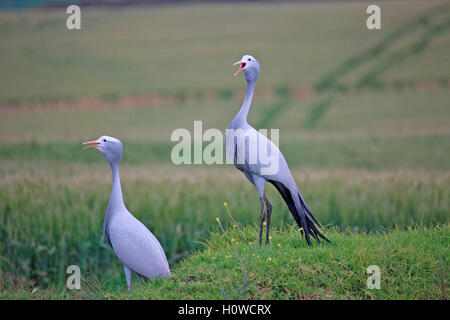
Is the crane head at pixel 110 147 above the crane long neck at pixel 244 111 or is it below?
below

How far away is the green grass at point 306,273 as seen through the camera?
20.9 ft

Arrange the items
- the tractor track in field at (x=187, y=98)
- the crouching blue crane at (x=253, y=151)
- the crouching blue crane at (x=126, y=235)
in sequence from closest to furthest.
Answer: the crouching blue crane at (x=126, y=235), the crouching blue crane at (x=253, y=151), the tractor track in field at (x=187, y=98)

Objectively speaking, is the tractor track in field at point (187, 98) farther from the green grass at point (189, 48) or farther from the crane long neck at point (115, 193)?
the crane long neck at point (115, 193)

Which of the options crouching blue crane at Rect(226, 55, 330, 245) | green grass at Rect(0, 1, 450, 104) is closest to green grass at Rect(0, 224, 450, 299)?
crouching blue crane at Rect(226, 55, 330, 245)

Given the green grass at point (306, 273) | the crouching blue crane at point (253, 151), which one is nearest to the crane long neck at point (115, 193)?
the green grass at point (306, 273)

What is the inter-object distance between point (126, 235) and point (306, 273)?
6.85 feet

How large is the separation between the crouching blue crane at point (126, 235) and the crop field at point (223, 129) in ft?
1.01

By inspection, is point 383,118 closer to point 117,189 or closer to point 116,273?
point 116,273

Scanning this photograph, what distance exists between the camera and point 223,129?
25.7 meters

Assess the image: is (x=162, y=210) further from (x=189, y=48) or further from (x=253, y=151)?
(x=189, y=48)

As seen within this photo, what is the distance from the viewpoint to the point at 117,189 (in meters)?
6.53

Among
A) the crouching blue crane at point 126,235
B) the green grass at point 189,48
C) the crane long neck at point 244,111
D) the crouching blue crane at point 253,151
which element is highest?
the green grass at point 189,48

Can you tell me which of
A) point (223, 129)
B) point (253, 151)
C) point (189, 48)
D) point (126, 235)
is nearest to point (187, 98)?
point (189, 48)

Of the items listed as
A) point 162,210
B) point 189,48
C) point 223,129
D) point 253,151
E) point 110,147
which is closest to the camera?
point 110,147
